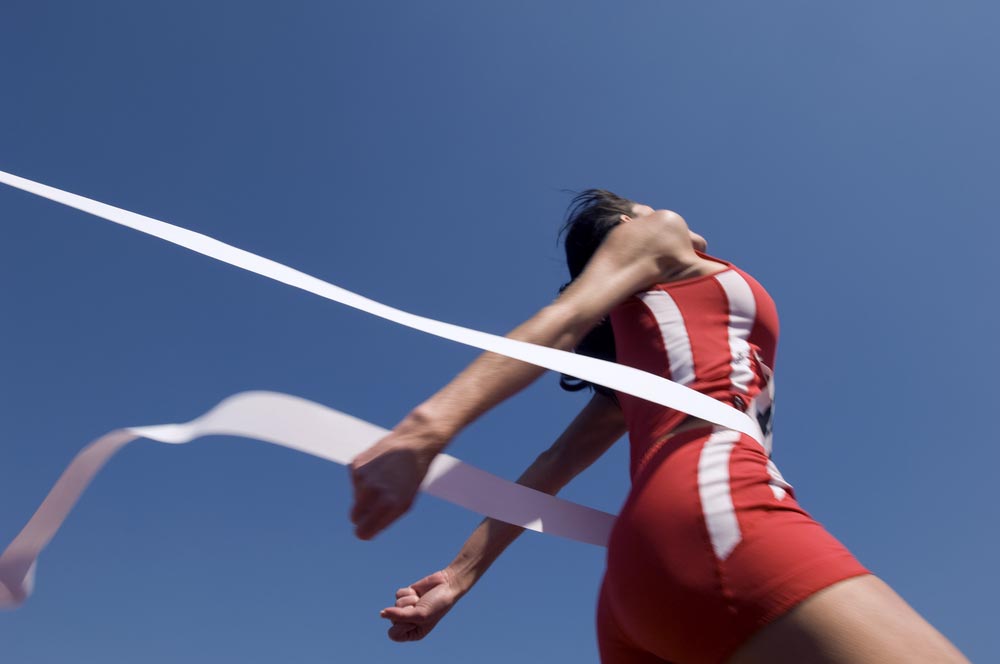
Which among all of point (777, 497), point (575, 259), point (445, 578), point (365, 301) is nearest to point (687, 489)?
point (777, 497)

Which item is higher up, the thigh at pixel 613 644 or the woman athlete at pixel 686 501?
the woman athlete at pixel 686 501

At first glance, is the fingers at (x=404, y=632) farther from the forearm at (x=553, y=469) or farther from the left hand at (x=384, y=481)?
the left hand at (x=384, y=481)

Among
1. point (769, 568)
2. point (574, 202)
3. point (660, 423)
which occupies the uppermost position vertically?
point (574, 202)

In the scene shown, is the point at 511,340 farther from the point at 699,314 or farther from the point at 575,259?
the point at 575,259

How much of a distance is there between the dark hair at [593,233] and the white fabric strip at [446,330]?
68 cm

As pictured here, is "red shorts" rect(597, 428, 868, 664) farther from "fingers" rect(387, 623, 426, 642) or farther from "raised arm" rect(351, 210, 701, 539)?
"fingers" rect(387, 623, 426, 642)

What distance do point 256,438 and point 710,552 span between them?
88cm

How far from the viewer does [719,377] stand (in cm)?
173

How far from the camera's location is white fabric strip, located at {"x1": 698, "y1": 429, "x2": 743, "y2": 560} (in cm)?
140

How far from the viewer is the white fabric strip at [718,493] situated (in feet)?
4.58

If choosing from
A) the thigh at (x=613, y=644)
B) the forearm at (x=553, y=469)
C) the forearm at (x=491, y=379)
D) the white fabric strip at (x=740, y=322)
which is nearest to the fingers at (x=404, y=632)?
the forearm at (x=553, y=469)

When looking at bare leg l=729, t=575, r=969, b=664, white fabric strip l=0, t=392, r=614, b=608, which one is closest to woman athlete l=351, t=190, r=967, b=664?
bare leg l=729, t=575, r=969, b=664

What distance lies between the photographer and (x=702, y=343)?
1763mm

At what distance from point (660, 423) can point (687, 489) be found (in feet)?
0.81
